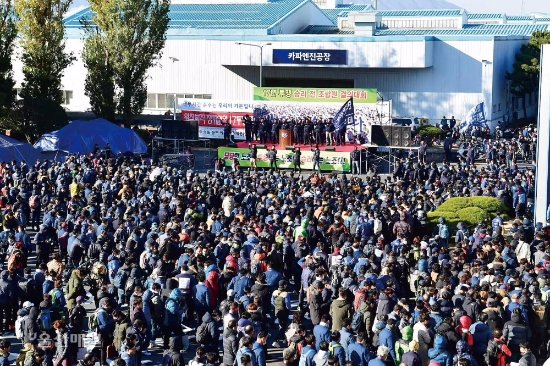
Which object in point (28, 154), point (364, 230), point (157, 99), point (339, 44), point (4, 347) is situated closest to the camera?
point (4, 347)

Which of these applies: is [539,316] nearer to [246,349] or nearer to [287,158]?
[246,349]

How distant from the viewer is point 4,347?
1259 centimetres

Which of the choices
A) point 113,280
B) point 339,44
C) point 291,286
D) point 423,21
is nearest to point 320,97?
point 339,44

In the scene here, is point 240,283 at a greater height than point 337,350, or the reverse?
point 240,283

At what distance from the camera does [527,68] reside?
5197 centimetres

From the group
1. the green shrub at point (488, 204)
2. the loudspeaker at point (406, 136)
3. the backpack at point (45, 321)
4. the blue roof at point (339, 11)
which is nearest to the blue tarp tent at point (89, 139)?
the loudspeaker at point (406, 136)

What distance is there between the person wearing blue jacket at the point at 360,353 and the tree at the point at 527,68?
4148cm

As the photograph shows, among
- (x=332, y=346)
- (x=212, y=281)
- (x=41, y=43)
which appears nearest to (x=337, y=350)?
(x=332, y=346)

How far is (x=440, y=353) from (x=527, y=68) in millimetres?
41528

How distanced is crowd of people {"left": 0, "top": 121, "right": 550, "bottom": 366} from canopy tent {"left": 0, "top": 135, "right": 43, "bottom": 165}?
8390 millimetres

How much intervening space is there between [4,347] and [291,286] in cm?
831

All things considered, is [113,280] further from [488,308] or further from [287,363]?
[488,308]

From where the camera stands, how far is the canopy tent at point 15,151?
111 ft

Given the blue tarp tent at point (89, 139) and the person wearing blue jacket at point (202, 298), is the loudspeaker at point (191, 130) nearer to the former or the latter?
the blue tarp tent at point (89, 139)
